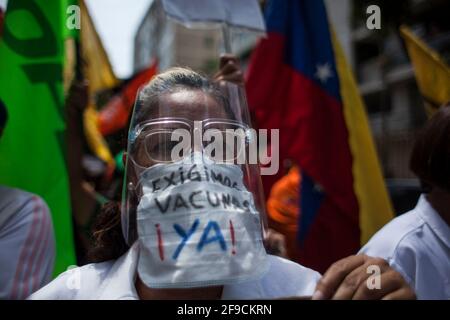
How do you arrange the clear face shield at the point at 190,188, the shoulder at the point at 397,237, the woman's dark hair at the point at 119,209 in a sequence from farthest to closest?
1. the shoulder at the point at 397,237
2. the woman's dark hair at the point at 119,209
3. the clear face shield at the point at 190,188

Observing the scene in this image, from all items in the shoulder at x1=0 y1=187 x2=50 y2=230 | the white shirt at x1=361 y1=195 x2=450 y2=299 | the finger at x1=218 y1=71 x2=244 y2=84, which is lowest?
the white shirt at x1=361 y1=195 x2=450 y2=299

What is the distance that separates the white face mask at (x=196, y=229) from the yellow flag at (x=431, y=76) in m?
2.08

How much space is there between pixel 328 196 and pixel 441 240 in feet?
4.24

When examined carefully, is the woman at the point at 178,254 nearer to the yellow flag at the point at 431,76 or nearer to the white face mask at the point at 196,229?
the white face mask at the point at 196,229

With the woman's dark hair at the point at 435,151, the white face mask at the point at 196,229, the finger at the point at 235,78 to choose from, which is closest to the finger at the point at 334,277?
the white face mask at the point at 196,229

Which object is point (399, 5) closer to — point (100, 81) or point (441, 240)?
point (100, 81)

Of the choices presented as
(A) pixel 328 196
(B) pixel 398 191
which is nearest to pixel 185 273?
(A) pixel 328 196

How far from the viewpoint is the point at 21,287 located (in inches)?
65.3

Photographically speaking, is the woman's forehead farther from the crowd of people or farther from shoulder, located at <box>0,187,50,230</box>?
shoulder, located at <box>0,187,50,230</box>

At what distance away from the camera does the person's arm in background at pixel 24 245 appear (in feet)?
5.39

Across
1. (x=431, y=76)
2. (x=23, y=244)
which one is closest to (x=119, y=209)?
(x=23, y=244)

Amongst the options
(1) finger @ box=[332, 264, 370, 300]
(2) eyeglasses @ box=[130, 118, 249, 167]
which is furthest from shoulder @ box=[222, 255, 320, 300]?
(2) eyeglasses @ box=[130, 118, 249, 167]

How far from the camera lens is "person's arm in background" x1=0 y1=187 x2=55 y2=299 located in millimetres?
1643

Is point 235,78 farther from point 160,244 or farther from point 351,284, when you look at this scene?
point 351,284
